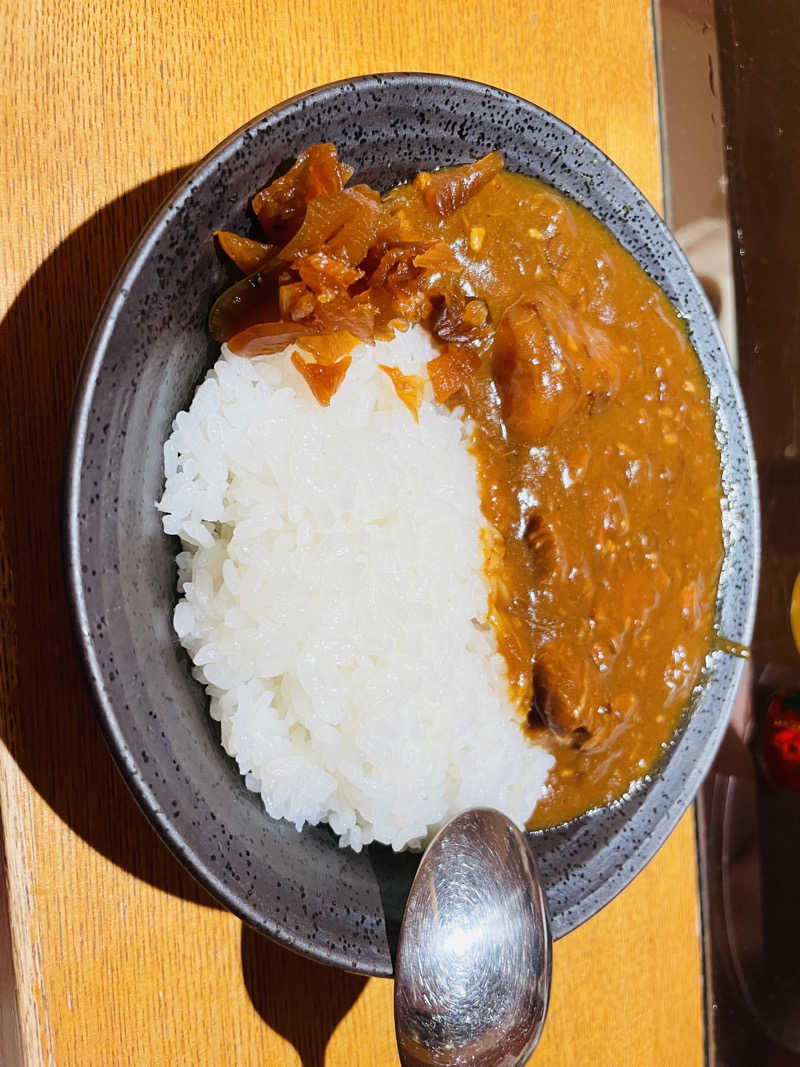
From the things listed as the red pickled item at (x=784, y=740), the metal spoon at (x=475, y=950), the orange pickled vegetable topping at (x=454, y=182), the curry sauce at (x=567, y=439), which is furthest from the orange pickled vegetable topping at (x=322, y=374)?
the red pickled item at (x=784, y=740)

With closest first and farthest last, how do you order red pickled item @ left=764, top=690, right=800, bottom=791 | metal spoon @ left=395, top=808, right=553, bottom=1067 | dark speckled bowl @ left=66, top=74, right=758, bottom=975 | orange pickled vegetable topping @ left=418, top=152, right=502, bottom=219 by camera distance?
dark speckled bowl @ left=66, top=74, right=758, bottom=975
metal spoon @ left=395, top=808, right=553, bottom=1067
orange pickled vegetable topping @ left=418, top=152, right=502, bottom=219
red pickled item @ left=764, top=690, right=800, bottom=791

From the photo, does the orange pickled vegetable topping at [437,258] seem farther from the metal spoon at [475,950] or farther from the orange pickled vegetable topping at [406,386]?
the metal spoon at [475,950]

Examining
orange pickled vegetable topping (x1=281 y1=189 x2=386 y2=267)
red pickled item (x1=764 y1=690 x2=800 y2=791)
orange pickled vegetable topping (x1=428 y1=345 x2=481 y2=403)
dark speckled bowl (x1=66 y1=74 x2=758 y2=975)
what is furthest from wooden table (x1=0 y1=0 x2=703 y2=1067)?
red pickled item (x1=764 y1=690 x2=800 y2=791)

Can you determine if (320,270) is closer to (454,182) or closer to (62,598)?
(454,182)

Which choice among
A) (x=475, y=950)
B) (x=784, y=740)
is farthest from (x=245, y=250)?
(x=784, y=740)

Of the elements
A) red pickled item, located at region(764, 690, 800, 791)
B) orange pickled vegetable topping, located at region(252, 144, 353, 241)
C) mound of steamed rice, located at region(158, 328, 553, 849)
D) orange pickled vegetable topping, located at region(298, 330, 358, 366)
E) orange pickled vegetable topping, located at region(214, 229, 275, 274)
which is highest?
orange pickled vegetable topping, located at region(252, 144, 353, 241)

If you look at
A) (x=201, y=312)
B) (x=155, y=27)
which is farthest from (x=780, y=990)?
(x=155, y=27)

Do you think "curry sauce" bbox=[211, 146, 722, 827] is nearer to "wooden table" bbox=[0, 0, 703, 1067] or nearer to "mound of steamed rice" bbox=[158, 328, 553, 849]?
"mound of steamed rice" bbox=[158, 328, 553, 849]
